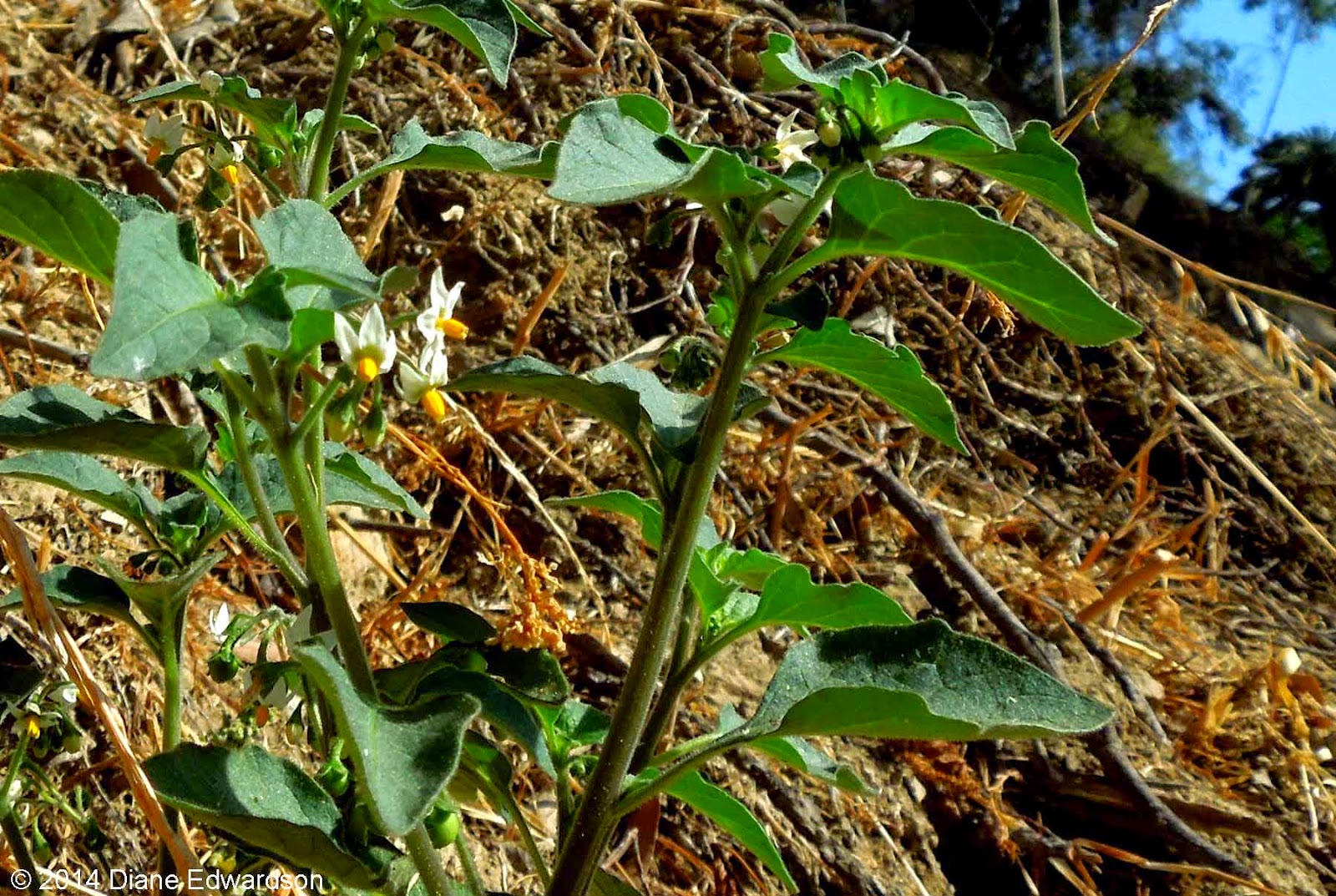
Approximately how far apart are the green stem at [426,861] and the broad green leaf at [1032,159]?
53 centimetres

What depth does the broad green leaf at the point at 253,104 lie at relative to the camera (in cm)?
83

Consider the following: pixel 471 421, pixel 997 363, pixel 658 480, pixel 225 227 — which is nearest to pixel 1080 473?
pixel 997 363

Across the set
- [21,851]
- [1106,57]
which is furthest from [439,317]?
[1106,57]

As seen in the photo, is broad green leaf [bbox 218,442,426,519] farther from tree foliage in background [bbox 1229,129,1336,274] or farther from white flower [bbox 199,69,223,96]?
tree foliage in background [bbox 1229,129,1336,274]

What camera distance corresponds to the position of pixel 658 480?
0.80m

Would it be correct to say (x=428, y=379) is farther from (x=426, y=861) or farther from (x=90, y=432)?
(x=426, y=861)

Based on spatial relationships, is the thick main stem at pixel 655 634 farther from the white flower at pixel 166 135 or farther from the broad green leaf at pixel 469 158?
the white flower at pixel 166 135

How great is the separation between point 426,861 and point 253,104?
1.77 feet

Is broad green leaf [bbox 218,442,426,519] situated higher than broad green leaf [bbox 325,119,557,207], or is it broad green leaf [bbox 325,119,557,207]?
broad green leaf [bbox 325,119,557,207]

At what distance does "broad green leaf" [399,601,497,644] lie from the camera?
883 millimetres

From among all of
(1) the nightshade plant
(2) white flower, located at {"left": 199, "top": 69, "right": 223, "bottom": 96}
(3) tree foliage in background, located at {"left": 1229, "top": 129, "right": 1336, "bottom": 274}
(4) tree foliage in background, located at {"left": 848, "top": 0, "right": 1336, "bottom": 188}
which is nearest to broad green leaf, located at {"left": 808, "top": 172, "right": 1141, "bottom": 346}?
(1) the nightshade plant

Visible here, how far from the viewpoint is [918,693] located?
65 cm

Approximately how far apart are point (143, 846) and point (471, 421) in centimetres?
75

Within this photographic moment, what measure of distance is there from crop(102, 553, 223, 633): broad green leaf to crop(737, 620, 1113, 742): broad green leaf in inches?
16.2
